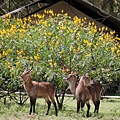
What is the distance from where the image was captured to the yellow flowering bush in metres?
8.53

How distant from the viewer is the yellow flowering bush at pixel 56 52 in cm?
853

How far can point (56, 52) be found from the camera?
8.55 m

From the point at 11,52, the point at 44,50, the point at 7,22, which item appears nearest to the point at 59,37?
the point at 44,50

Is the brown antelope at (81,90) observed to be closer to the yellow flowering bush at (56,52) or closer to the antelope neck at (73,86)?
the antelope neck at (73,86)

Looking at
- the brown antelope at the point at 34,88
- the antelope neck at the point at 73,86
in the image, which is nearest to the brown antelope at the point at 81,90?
the antelope neck at the point at 73,86

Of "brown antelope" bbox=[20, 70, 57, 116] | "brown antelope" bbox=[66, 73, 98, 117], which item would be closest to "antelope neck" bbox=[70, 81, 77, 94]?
"brown antelope" bbox=[66, 73, 98, 117]

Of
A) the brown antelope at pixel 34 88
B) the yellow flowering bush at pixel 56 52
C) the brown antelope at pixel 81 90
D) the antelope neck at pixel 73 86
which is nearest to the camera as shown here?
the brown antelope at pixel 34 88

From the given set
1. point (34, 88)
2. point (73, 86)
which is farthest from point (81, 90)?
point (34, 88)

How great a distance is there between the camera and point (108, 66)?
9008 mm

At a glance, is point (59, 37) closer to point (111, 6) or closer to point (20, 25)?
point (20, 25)

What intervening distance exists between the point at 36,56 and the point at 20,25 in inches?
61.7

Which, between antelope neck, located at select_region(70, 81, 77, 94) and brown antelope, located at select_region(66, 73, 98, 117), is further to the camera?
antelope neck, located at select_region(70, 81, 77, 94)

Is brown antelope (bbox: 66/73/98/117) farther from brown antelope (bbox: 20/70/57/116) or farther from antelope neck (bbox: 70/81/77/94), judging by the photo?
brown antelope (bbox: 20/70/57/116)

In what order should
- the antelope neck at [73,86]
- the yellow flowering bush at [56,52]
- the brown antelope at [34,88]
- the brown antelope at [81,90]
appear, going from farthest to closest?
the yellow flowering bush at [56,52], the antelope neck at [73,86], the brown antelope at [81,90], the brown antelope at [34,88]
